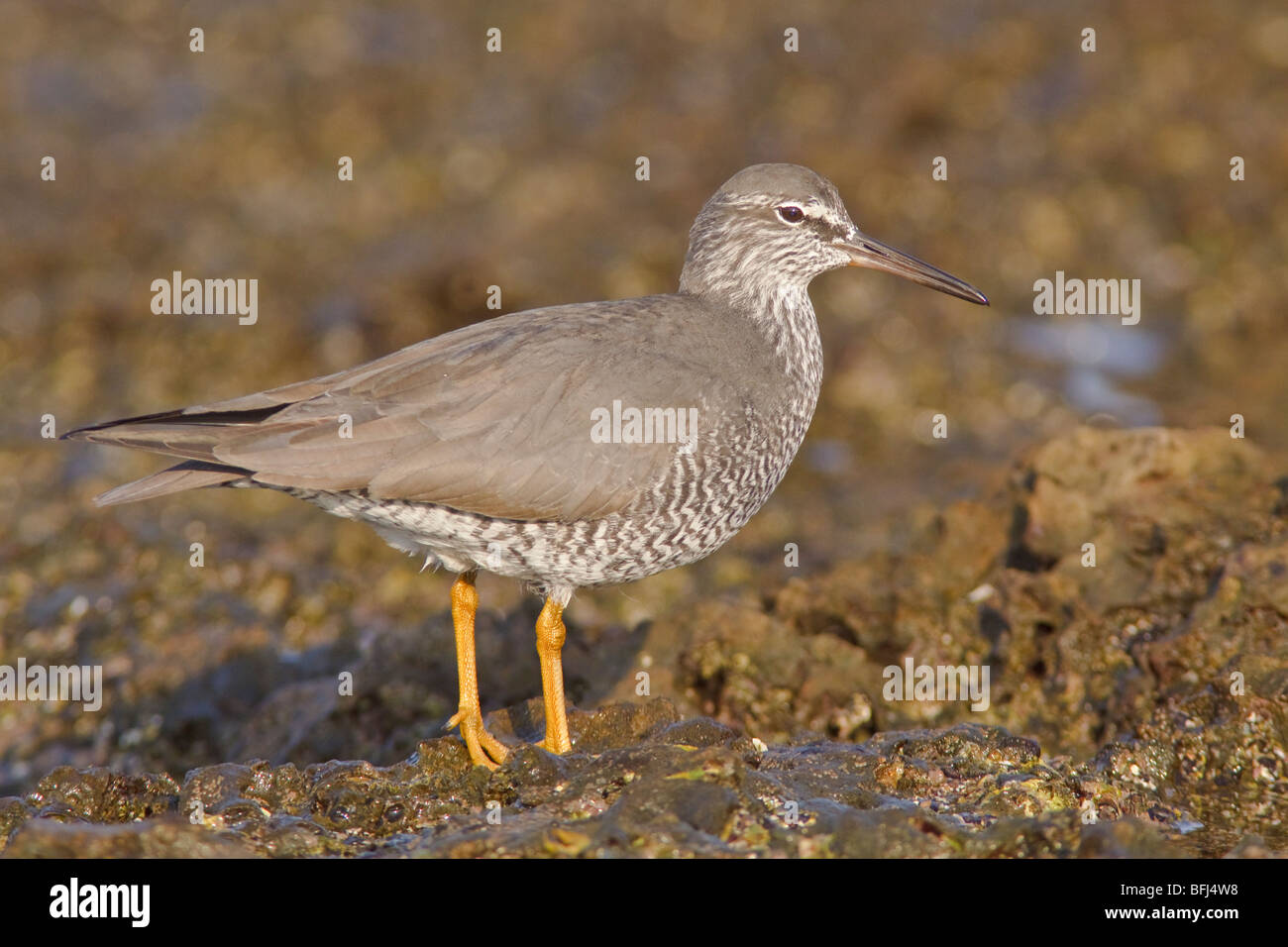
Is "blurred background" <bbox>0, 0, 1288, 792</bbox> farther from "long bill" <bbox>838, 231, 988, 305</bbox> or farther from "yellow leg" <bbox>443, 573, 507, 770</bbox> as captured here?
"long bill" <bbox>838, 231, 988, 305</bbox>

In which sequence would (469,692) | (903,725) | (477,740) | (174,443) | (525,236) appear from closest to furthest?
(174,443)
(477,740)
(469,692)
(903,725)
(525,236)

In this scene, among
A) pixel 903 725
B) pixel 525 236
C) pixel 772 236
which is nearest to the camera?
pixel 772 236

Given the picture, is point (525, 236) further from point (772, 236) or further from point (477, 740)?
point (477, 740)

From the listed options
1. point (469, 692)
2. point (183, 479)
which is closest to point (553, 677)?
point (469, 692)

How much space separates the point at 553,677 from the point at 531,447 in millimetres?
1184

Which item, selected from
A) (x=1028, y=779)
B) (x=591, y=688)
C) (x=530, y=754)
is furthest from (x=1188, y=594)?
(x=530, y=754)

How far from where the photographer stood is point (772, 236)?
7355 millimetres

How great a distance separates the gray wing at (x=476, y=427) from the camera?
6289mm

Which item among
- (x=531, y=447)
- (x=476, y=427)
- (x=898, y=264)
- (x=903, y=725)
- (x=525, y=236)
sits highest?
(x=525, y=236)

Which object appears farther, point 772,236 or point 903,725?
point 903,725

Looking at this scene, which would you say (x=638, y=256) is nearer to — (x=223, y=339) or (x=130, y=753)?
(x=223, y=339)

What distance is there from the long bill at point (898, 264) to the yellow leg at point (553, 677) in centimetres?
255

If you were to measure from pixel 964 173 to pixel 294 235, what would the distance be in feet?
23.6

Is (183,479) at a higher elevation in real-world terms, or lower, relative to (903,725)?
higher
